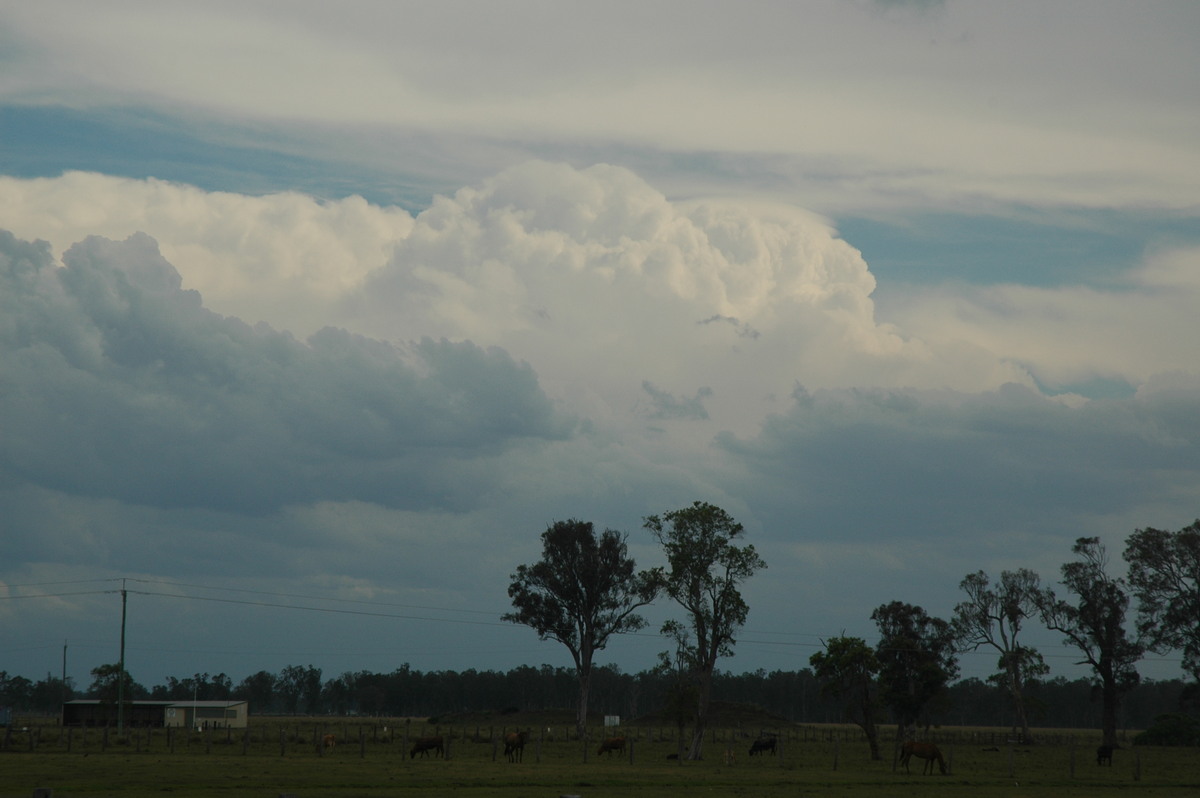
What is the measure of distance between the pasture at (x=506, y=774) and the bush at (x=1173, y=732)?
35.3 m

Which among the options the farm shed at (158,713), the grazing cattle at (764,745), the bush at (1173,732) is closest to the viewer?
the grazing cattle at (764,745)

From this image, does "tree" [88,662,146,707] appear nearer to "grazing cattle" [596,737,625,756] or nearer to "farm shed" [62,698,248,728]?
"farm shed" [62,698,248,728]

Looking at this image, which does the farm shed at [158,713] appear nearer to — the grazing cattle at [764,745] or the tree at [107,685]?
the tree at [107,685]

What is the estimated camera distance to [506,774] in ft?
160

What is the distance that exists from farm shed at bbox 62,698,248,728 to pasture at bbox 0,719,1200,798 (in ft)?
128

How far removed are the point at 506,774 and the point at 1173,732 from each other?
88.2 m

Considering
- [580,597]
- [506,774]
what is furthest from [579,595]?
[506,774]

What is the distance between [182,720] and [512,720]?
4063cm

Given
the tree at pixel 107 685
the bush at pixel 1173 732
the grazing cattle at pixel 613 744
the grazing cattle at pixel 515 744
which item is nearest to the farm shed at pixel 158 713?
the tree at pixel 107 685

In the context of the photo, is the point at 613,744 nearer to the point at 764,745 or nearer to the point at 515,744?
the point at 515,744

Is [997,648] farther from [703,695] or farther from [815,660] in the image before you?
[703,695]

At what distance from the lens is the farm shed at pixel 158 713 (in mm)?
113938

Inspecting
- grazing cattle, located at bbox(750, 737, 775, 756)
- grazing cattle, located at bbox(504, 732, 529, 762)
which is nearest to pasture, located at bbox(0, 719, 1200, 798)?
grazing cattle, located at bbox(504, 732, 529, 762)

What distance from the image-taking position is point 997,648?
109000mm
